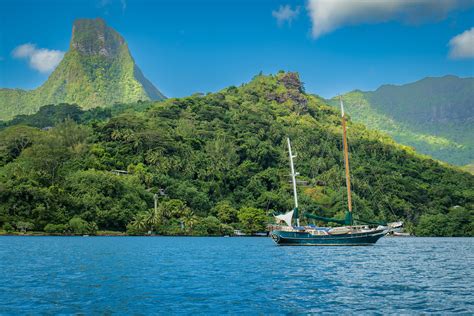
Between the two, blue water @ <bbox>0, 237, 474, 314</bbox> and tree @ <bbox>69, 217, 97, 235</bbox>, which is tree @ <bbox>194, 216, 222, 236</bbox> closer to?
tree @ <bbox>69, 217, 97, 235</bbox>

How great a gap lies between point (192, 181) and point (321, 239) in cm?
7224

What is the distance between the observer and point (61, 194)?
104875mm

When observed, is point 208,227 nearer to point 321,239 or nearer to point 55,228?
point 55,228

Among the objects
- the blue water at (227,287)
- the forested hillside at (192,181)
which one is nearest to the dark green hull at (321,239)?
the blue water at (227,287)

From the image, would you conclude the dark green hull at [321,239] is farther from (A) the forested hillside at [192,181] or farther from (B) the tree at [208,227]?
(A) the forested hillside at [192,181]

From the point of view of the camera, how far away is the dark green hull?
73.0m

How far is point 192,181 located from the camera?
462 feet

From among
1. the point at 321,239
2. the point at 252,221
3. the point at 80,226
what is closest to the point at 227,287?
the point at 321,239

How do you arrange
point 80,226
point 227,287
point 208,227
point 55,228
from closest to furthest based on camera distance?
point 227,287
point 55,228
point 80,226
point 208,227

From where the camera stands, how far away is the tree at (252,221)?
394ft

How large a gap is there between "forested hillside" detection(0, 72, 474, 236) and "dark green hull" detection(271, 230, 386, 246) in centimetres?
4327

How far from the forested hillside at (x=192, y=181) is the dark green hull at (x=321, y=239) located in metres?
43.3

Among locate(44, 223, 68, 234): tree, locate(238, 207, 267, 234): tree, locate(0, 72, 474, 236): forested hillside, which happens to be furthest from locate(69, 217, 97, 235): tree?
locate(238, 207, 267, 234): tree

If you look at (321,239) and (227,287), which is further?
(321,239)
